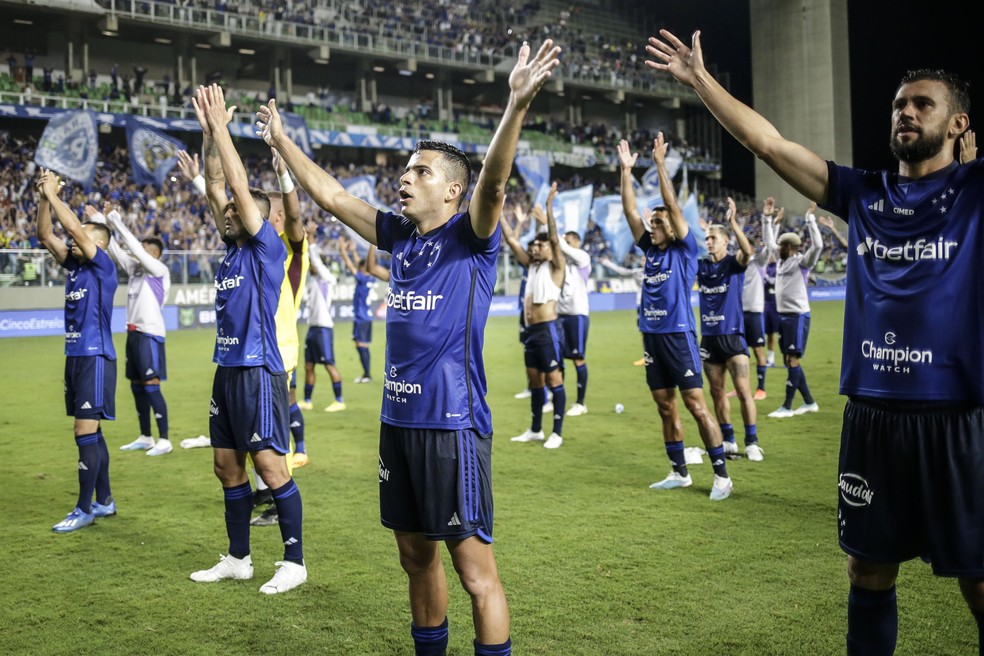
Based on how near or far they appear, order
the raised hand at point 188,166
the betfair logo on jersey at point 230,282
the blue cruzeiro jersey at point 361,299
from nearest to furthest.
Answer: the betfair logo on jersey at point 230,282, the raised hand at point 188,166, the blue cruzeiro jersey at point 361,299

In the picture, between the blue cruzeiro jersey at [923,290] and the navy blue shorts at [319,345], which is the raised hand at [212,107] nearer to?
the blue cruzeiro jersey at [923,290]

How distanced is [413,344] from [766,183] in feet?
175

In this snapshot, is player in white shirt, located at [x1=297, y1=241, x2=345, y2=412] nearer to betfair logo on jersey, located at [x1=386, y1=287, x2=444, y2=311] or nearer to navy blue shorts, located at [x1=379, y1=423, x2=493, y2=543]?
betfair logo on jersey, located at [x1=386, y1=287, x2=444, y2=311]

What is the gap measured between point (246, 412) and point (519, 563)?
208 cm

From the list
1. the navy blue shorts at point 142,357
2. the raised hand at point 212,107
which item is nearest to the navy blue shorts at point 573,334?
the navy blue shorts at point 142,357

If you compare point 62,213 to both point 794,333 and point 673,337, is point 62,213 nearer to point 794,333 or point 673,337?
point 673,337

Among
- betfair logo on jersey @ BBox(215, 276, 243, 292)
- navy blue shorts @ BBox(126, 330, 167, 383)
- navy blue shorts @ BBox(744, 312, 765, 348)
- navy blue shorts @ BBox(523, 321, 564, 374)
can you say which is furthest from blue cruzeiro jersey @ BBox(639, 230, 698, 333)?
navy blue shorts @ BBox(126, 330, 167, 383)

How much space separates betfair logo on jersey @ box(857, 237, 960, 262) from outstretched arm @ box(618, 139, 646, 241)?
3.23 meters

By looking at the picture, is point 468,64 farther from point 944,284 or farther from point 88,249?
point 944,284

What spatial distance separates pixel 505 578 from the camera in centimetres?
525

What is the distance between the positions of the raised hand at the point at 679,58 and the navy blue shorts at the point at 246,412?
3196 millimetres

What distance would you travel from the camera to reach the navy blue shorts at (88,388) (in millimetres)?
6605

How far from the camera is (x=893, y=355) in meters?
3.11

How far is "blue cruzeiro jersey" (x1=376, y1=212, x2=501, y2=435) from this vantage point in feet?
11.4
